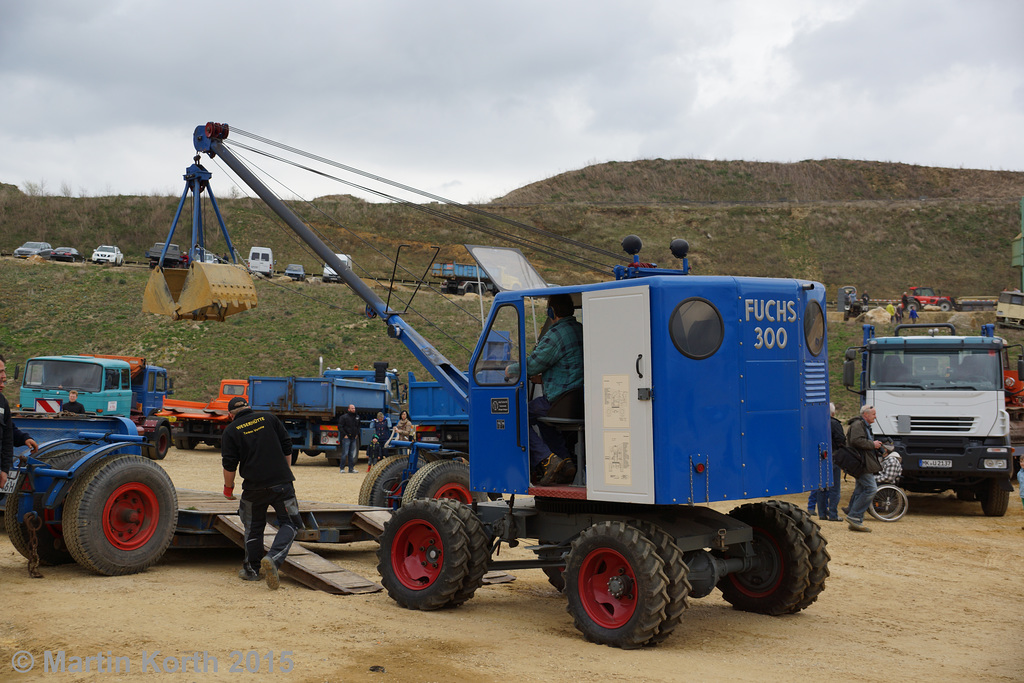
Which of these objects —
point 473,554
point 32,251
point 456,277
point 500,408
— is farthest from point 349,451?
point 32,251

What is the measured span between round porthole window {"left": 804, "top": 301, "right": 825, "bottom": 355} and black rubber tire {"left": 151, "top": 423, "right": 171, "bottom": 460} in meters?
19.2

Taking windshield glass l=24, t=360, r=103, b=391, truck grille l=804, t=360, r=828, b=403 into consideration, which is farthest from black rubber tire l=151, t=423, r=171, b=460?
truck grille l=804, t=360, r=828, b=403

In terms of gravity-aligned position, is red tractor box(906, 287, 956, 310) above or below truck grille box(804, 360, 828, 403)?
above

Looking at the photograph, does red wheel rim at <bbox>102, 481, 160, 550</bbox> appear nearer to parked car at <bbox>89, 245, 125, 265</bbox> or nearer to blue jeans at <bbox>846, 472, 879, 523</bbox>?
blue jeans at <bbox>846, 472, 879, 523</bbox>

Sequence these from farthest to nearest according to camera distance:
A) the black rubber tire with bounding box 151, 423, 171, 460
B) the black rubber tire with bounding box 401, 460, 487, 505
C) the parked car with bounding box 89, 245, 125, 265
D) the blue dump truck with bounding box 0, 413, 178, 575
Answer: the parked car with bounding box 89, 245, 125, 265, the black rubber tire with bounding box 151, 423, 171, 460, the black rubber tire with bounding box 401, 460, 487, 505, the blue dump truck with bounding box 0, 413, 178, 575

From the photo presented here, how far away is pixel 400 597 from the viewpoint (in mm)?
7629

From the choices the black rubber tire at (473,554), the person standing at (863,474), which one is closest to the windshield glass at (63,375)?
the black rubber tire at (473,554)

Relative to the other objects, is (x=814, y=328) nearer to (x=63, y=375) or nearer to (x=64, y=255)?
(x=63, y=375)

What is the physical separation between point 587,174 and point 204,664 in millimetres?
83382

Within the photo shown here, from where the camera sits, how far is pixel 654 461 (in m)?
6.24

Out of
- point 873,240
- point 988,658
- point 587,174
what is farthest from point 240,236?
point 988,658

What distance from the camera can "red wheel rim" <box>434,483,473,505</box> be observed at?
1062cm

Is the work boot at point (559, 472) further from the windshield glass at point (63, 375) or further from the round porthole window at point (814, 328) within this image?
the windshield glass at point (63, 375)

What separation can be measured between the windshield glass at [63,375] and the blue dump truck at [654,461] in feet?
53.1
